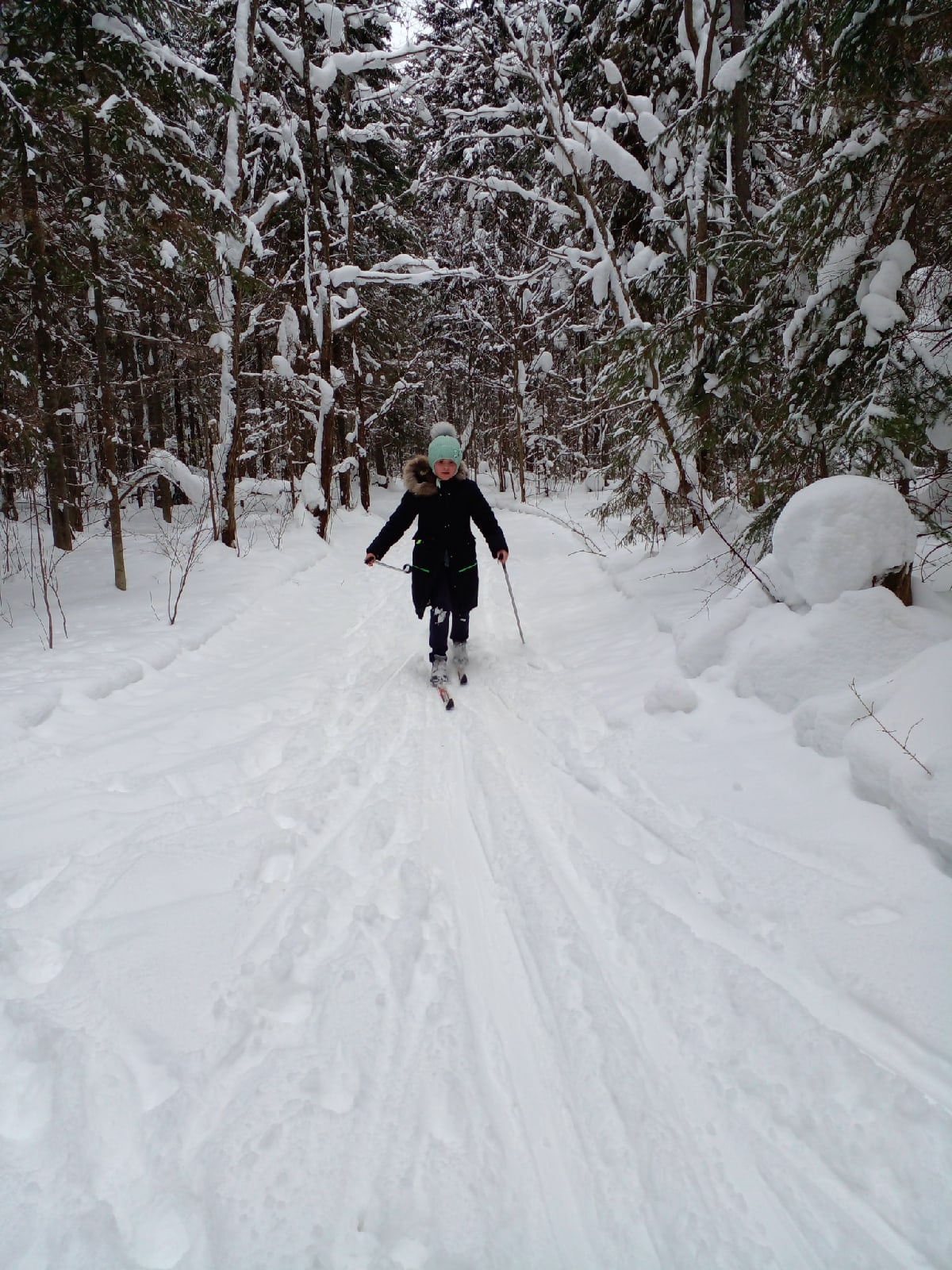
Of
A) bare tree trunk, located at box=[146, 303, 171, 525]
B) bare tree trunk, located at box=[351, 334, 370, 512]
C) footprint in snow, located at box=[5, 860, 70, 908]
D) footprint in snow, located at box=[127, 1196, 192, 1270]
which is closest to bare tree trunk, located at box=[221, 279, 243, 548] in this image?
bare tree trunk, located at box=[146, 303, 171, 525]

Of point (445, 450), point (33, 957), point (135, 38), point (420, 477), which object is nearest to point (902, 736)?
point (33, 957)

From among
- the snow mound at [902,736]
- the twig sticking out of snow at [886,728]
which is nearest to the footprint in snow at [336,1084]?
the snow mound at [902,736]

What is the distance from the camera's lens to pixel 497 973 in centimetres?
211

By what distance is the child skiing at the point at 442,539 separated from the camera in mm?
5305

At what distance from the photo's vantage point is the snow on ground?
140cm

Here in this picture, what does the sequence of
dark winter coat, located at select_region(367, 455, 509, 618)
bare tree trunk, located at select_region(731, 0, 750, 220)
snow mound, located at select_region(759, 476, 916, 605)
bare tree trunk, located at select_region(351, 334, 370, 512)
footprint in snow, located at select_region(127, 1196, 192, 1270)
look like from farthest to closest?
bare tree trunk, located at select_region(351, 334, 370, 512) → bare tree trunk, located at select_region(731, 0, 750, 220) → dark winter coat, located at select_region(367, 455, 509, 618) → snow mound, located at select_region(759, 476, 916, 605) → footprint in snow, located at select_region(127, 1196, 192, 1270)

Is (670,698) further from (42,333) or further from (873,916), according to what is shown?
(42,333)

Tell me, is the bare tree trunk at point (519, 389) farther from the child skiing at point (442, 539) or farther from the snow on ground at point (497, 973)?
the snow on ground at point (497, 973)

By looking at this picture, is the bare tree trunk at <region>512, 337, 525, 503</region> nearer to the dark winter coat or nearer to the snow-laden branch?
the snow-laden branch

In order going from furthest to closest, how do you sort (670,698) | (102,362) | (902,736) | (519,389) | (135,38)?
(519,389)
(102,362)
(135,38)
(670,698)
(902,736)

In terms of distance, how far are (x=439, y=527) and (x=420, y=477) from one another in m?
0.49

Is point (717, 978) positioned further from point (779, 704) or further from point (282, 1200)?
point (779, 704)

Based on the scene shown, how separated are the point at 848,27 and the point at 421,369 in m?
23.0

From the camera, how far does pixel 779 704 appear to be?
3.52m
